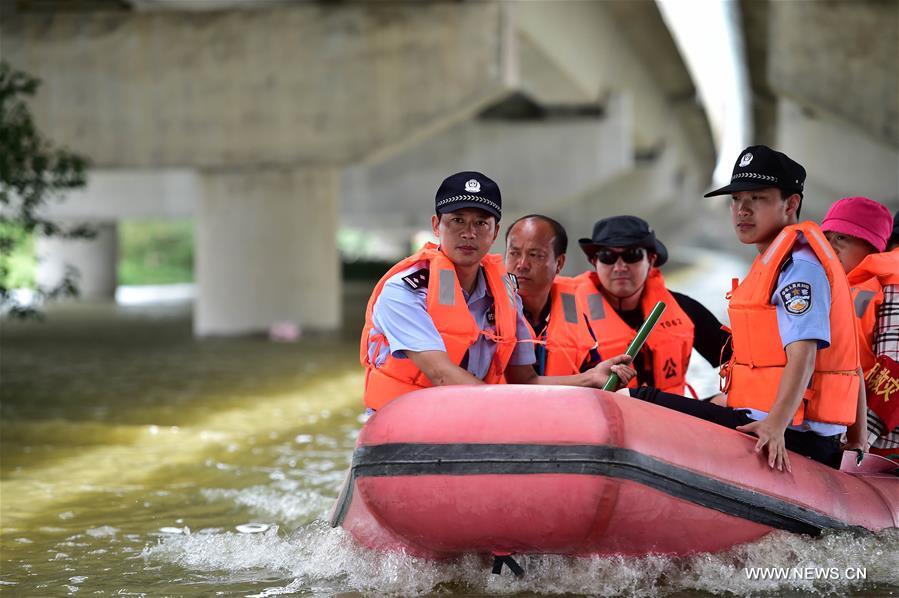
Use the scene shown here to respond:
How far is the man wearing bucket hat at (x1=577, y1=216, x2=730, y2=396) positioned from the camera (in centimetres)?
482

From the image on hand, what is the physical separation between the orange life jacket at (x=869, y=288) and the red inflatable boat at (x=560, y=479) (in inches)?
31.7

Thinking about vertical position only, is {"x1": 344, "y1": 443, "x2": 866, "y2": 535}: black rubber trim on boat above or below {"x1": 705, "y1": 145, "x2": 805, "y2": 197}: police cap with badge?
below

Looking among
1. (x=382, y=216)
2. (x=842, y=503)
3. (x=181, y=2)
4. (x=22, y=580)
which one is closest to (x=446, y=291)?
(x=842, y=503)

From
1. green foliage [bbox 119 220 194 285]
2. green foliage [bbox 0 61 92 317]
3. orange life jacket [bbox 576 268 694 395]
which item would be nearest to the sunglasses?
orange life jacket [bbox 576 268 694 395]

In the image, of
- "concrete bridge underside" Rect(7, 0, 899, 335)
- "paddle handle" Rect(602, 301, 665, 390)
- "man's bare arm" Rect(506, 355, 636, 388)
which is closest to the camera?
"man's bare arm" Rect(506, 355, 636, 388)

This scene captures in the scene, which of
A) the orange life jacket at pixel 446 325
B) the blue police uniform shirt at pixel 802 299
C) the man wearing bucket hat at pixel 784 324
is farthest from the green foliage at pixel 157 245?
the blue police uniform shirt at pixel 802 299

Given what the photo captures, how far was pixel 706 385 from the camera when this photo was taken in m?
9.76

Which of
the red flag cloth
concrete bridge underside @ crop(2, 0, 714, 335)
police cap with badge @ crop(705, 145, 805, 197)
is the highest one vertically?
concrete bridge underside @ crop(2, 0, 714, 335)

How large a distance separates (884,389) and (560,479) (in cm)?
163

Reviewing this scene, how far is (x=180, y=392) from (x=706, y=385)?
180 inches

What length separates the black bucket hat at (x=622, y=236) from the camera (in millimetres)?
4793

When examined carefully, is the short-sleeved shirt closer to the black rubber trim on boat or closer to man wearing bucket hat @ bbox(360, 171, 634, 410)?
man wearing bucket hat @ bbox(360, 171, 634, 410)

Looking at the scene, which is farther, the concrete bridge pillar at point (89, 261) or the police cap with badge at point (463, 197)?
the concrete bridge pillar at point (89, 261)

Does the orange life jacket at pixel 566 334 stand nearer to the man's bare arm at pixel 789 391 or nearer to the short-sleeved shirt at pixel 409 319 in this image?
the short-sleeved shirt at pixel 409 319
